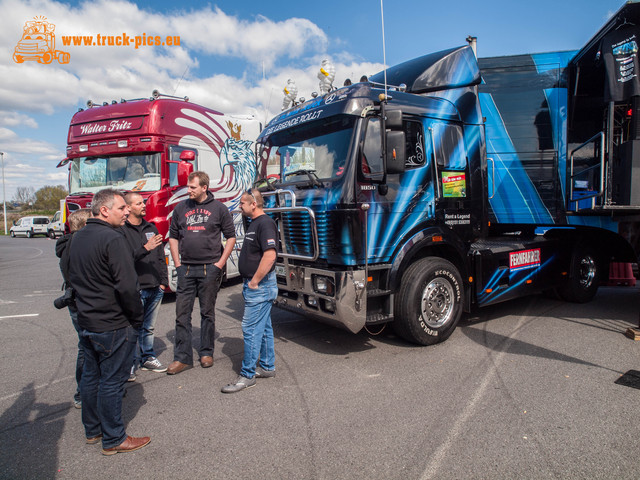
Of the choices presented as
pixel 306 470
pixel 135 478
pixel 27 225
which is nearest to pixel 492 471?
pixel 306 470

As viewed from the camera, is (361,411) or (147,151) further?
(147,151)

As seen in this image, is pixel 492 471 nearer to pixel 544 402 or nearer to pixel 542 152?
pixel 544 402

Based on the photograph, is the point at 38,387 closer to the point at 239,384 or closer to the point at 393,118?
the point at 239,384

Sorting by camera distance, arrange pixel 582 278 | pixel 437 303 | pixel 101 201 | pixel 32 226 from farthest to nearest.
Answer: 1. pixel 32 226
2. pixel 582 278
3. pixel 437 303
4. pixel 101 201

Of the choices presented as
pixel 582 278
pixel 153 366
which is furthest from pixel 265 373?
pixel 582 278

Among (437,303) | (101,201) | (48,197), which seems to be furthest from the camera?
(48,197)

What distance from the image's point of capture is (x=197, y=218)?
4555mm

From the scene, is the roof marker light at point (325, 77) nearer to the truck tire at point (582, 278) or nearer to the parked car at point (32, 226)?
the truck tire at point (582, 278)

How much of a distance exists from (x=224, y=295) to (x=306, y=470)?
5.96 meters

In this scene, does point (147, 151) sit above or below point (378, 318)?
above

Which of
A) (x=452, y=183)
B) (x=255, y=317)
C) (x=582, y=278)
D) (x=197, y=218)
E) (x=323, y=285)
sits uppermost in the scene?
(x=452, y=183)

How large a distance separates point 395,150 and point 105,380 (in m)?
3.38

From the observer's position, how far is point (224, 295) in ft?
27.7

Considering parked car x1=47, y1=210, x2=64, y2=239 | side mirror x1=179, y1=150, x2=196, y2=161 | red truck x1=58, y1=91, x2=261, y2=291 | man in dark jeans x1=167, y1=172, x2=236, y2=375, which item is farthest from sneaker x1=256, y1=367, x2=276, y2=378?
parked car x1=47, y1=210, x2=64, y2=239
